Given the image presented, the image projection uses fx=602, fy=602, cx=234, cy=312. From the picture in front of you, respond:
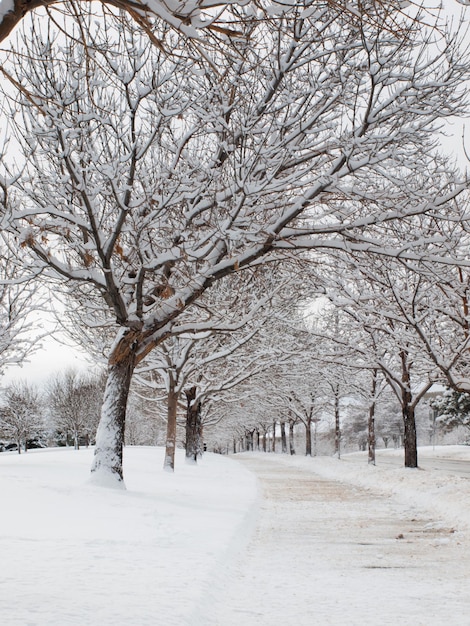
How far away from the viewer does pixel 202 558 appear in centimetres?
605

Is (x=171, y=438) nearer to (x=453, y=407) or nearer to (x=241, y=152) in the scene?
(x=241, y=152)

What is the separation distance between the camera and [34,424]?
6062 centimetres

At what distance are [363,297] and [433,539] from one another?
7.98 m

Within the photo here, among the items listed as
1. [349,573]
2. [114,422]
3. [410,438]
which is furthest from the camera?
[410,438]

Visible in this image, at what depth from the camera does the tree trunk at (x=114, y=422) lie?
1109 cm

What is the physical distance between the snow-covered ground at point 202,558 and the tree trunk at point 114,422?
59cm

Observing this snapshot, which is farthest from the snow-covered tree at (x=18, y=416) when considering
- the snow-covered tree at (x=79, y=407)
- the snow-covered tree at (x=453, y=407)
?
the snow-covered tree at (x=453, y=407)

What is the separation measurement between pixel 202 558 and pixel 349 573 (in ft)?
4.87

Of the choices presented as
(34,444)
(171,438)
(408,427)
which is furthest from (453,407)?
(34,444)

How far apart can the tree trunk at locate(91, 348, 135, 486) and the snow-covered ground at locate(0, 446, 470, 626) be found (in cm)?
59

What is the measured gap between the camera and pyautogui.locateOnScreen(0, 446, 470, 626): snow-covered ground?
171 inches

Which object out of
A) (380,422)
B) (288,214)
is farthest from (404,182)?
(380,422)

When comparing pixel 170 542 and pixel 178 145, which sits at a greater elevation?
pixel 178 145

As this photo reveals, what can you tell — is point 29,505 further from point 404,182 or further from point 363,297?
point 363,297
